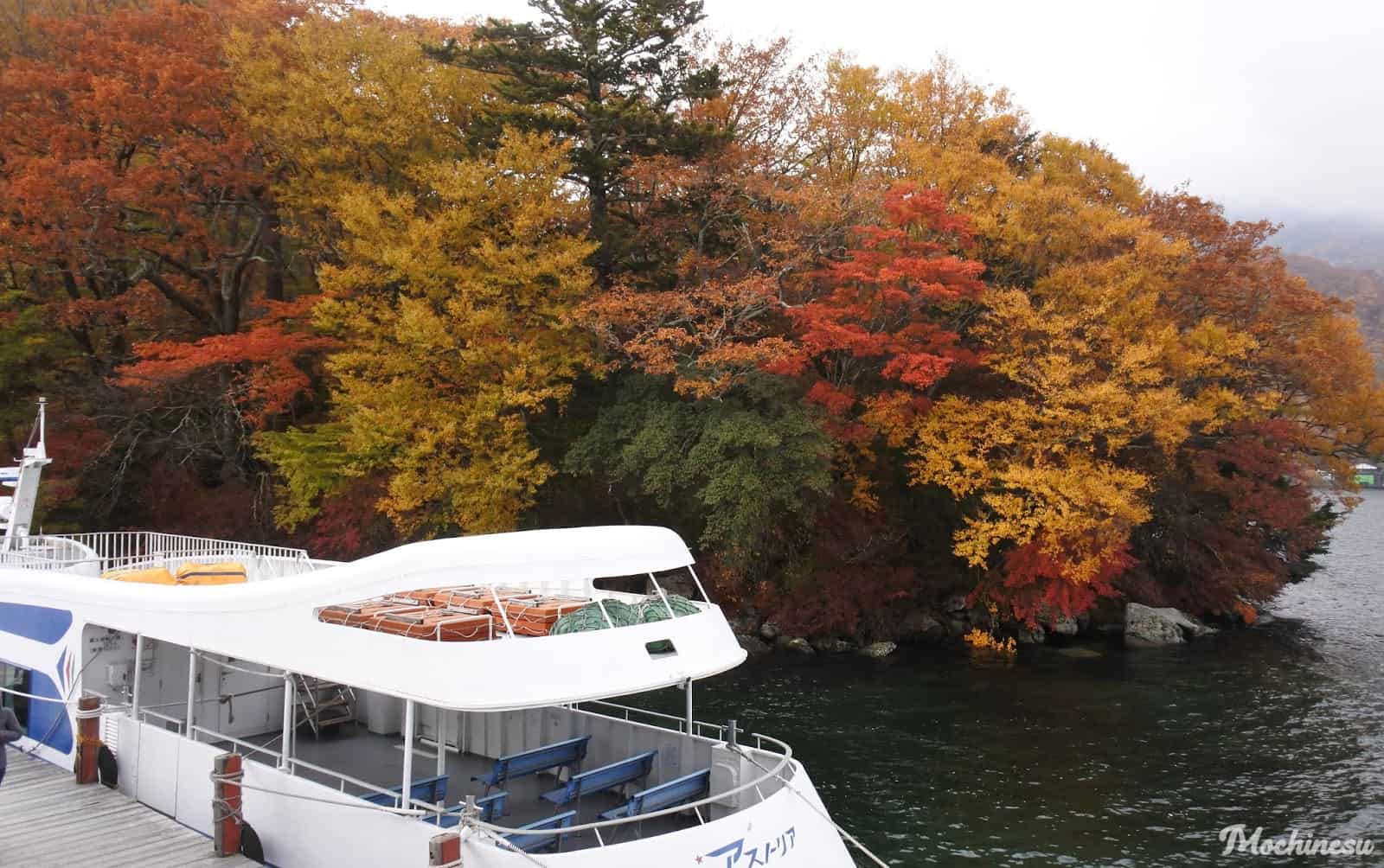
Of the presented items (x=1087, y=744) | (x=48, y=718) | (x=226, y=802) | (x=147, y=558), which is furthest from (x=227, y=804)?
(x=1087, y=744)

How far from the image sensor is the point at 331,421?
30969 mm

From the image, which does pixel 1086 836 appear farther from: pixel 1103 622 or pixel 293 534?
pixel 293 534

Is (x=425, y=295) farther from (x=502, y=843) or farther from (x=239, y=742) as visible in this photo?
(x=502, y=843)

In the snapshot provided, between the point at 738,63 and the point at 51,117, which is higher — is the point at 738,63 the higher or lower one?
the higher one

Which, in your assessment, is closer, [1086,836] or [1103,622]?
[1086,836]

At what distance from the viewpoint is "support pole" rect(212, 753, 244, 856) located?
9703 mm

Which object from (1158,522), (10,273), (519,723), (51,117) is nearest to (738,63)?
(1158,522)

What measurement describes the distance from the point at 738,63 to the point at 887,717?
22277mm

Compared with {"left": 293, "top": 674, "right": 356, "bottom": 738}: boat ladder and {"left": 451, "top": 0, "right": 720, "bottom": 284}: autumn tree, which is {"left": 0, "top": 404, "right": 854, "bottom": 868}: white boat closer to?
{"left": 293, "top": 674, "right": 356, "bottom": 738}: boat ladder

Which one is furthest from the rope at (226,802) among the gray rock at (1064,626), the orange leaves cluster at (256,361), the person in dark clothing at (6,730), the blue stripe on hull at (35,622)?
the gray rock at (1064,626)

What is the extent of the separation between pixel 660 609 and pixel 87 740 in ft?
25.9

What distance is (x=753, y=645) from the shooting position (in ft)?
88.5

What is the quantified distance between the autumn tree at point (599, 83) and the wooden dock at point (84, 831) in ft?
67.8

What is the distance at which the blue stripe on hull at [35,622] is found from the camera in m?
12.9
